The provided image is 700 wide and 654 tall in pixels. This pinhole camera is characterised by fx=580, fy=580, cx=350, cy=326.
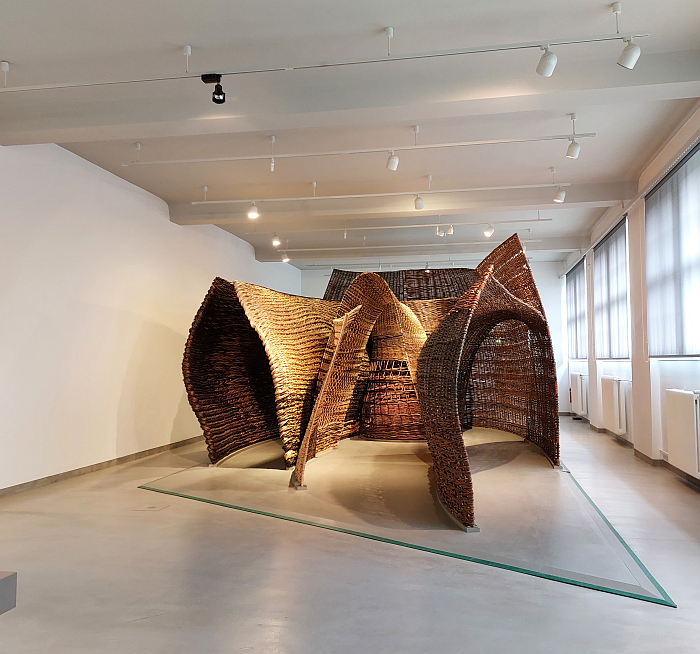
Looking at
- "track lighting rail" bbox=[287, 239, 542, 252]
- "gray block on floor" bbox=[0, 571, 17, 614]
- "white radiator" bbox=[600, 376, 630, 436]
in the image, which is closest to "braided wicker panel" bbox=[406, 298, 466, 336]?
"white radiator" bbox=[600, 376, 630, 436]

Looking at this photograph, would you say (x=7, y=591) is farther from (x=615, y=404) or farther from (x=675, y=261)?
(x=615, y=404)

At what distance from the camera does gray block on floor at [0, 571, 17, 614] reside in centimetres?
78

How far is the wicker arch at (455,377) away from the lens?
3.10m

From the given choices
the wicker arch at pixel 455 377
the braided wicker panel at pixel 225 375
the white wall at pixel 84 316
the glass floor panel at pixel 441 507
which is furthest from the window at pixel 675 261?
the white wall at pixel 84 316

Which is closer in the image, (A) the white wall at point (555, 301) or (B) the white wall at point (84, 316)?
(B) the white wall at point (84, 316)

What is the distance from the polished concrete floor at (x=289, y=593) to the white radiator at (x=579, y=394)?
513cm

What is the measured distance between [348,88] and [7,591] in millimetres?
3513

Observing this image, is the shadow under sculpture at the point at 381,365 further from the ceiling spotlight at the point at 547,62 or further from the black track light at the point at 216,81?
the black track light at the point at 216,81

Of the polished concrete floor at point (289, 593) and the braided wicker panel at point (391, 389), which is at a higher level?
the braided wicker panel at point (391, 389)

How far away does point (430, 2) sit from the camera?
292cm

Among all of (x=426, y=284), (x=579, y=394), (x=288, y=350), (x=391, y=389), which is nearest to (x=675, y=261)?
(x=426, y=284)

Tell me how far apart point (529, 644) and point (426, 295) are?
15.9 feet

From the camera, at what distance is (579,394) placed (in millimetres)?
8977

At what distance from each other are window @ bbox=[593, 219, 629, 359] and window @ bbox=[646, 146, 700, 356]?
42.6 inches
